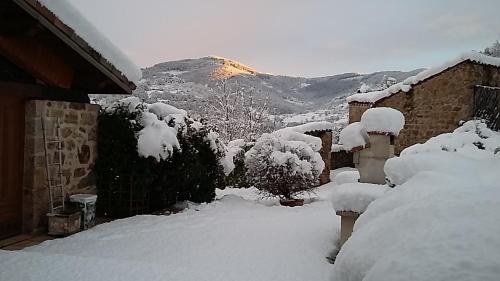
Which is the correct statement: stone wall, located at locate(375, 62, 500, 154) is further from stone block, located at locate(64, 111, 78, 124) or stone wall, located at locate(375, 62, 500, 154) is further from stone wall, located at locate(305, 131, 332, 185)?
stone block, located at locate(64, 111, 78, 124)

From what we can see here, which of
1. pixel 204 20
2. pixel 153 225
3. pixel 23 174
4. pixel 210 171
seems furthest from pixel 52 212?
pixel 204 20

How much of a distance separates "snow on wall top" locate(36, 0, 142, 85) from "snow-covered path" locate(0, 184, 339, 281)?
101 inches

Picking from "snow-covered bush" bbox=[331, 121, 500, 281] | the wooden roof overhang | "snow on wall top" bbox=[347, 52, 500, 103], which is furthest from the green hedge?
"snow on wall top" bbox=[347, 52, 500, 103]

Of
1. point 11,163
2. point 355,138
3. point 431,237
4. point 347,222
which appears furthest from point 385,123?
point 11,163

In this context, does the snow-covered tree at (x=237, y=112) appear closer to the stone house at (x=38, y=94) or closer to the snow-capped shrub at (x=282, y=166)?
the snow-capped shrub at (x=282, y=166)

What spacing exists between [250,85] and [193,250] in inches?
827

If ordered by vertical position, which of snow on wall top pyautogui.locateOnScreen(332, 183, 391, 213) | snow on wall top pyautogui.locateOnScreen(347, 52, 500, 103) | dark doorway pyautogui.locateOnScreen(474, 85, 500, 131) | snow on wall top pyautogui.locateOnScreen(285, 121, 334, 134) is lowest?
snow on wall top pyautogui.locateOnScreen(332, 183, 391, 213)

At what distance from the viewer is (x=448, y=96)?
11359mm

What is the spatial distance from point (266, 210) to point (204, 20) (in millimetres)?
8415

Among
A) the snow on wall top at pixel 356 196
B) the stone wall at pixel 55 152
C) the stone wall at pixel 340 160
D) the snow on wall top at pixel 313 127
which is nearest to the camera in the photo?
the snow on wall top at pixel 356 196

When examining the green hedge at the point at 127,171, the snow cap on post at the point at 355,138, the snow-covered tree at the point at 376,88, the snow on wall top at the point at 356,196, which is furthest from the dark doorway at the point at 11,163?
the snow-covered tree at the point at 376,88

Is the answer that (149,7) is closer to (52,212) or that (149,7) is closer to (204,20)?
(204,20)

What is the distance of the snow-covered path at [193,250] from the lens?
345cm

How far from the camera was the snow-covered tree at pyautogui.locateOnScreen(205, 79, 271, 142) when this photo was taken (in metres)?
21.2
